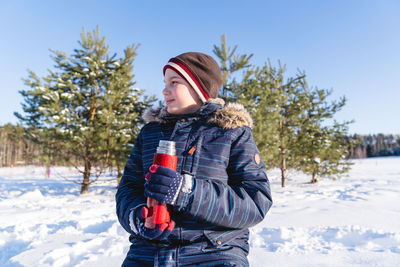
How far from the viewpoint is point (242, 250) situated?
47.6 inches

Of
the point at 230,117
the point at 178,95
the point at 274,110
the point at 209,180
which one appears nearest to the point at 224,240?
the point at 209,180

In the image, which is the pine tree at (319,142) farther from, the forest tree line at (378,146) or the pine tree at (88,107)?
the forest tree line at (378,146)

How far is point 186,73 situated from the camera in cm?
142

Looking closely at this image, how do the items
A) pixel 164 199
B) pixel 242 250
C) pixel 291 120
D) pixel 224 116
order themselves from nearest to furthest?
pixel 164 199, pixel 242 250, pixel 224 116, pixel 291 120

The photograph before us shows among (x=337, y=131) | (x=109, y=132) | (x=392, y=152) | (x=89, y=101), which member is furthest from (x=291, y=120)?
(x=392, y=152)

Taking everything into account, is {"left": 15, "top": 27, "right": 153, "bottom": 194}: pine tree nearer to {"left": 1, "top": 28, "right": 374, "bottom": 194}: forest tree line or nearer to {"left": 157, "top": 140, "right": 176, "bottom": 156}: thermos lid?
{"left": 1, "top": 28, "right": 374, "bottom": 194}: forest tree line

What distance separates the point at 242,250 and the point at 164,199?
0.58 metres

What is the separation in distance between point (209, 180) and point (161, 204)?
265 mm

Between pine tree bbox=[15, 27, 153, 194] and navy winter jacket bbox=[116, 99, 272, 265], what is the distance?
8.05 meters

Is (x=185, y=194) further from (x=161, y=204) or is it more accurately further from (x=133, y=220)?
(x=133, y=220)

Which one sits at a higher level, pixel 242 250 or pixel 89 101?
pixel 89 101

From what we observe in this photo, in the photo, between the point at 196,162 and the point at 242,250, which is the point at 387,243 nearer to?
the point at 242,250

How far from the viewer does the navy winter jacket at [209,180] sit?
103cm

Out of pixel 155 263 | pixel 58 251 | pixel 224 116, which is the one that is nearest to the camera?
pixel 155 263
